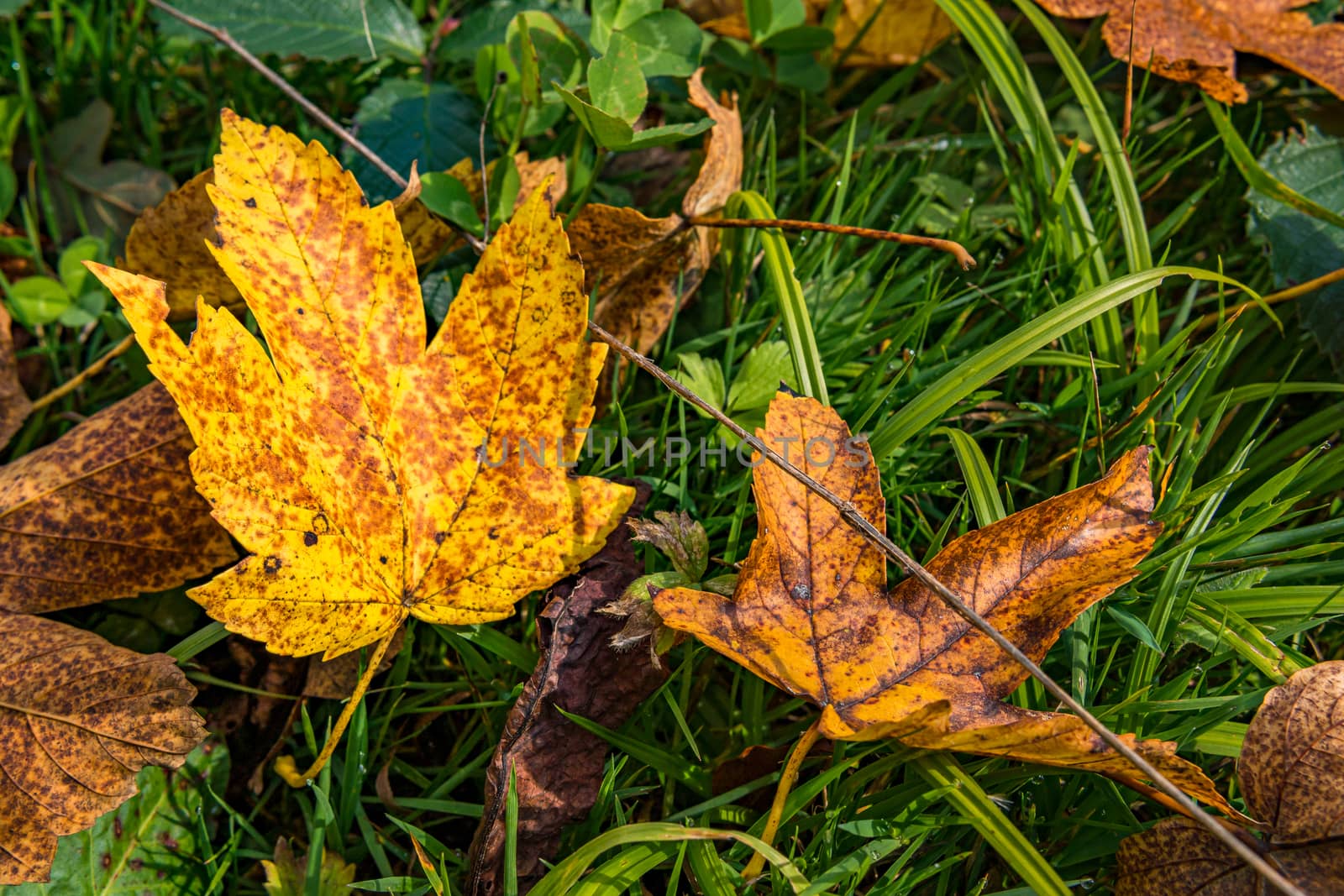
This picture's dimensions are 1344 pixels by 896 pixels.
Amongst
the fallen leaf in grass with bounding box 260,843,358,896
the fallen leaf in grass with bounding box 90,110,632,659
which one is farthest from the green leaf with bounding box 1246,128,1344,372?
the fallen leaf in grass with bounding box 260,843,358,896

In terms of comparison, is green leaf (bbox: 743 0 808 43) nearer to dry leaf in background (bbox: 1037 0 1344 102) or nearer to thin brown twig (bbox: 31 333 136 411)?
dry leaf in background (bbox: 1037 0 1344 102)

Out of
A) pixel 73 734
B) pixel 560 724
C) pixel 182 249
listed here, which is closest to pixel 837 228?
pixel 560 724

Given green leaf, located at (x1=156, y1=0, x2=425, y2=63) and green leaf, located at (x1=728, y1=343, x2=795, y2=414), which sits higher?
green leaf, located at (x1=156, y1=0, x2=425, y2=63)

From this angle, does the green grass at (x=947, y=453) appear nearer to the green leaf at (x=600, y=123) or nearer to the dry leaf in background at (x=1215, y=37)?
the dry leaf in background at (x=1215, y=37)

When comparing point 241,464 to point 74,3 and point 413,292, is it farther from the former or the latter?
point 74,3

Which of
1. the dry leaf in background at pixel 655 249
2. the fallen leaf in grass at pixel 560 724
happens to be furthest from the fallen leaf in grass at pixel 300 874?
the dry leaf in background at pixel 655 249

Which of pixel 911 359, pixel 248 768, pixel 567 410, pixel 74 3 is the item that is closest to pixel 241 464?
pixel 567 410
